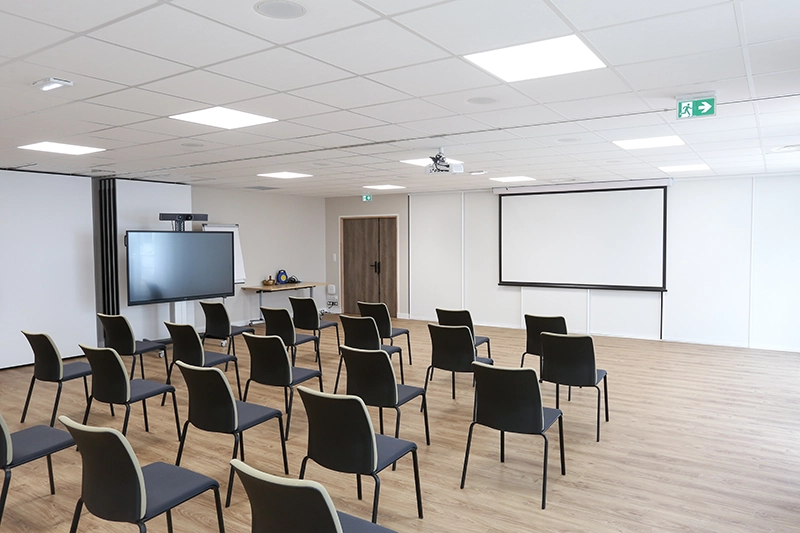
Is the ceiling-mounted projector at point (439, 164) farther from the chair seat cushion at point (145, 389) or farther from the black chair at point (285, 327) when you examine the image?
the chair seat cushion at point (145, 389)

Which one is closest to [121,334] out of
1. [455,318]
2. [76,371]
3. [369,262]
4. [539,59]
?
[76,371]

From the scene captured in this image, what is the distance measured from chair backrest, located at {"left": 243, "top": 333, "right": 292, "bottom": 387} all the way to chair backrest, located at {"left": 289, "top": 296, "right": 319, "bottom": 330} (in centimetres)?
258

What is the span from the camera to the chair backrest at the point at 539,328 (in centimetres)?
584

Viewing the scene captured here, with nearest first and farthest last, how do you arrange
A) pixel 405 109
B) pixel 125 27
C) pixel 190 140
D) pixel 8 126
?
pixel 125 27
pixel 405 109
pixel 8 126
pixel 190 140

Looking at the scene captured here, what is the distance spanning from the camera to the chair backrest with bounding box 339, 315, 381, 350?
6.18m

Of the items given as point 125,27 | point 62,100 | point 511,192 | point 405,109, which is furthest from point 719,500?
point 511,192

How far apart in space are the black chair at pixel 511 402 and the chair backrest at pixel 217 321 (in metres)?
4.42

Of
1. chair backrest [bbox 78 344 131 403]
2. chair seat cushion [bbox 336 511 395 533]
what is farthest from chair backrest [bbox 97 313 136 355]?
chair seat cushion [bbox 336 511 395 533]

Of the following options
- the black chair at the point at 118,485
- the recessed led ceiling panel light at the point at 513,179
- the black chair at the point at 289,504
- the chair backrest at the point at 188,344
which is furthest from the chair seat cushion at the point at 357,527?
the recessed led ceiling panel light at the point at 513,179

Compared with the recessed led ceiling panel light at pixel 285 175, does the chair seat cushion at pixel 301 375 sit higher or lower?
lower

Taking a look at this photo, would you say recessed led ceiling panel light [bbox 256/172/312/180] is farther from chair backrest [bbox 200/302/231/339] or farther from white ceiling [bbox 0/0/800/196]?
chair backrest [bbox 200/302/231/339]

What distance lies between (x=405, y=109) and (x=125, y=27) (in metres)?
2.15

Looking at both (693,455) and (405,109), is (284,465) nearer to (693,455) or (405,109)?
(405,109)

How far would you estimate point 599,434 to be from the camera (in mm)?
4852
